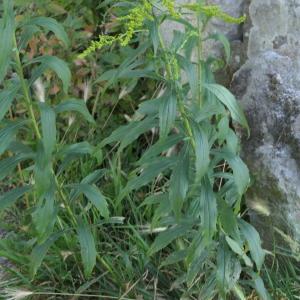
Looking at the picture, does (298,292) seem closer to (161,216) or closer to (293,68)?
(161,216)

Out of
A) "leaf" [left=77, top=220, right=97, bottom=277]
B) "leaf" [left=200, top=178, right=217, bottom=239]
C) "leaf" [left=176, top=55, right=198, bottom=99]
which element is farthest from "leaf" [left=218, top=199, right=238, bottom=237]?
"leaf" [left=77, top=220, right=97, bottom=277]

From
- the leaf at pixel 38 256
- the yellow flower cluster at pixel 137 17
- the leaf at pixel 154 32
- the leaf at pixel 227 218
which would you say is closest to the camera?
the yellow flower cluster at pixel 137 17

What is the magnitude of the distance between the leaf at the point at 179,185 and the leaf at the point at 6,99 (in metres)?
0.71

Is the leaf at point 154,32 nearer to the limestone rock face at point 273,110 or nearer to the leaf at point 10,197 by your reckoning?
the leaf at point 10,197

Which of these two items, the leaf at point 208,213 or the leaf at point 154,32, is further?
the leaf at point 208,213

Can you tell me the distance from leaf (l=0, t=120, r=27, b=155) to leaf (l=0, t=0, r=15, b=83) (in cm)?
33

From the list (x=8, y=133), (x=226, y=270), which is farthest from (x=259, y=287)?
(x=8, y=133)

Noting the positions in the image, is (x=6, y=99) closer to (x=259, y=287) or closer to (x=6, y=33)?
(x=6, y=33)

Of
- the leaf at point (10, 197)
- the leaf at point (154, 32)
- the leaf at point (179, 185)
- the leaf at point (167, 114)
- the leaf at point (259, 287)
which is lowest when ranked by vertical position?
the leaf at point (259, 287)

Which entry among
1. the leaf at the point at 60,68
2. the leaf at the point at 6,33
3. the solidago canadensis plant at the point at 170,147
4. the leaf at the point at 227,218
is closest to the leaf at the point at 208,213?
the solidago canadensis plant at the point at 170,147

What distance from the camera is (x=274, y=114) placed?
348 cm

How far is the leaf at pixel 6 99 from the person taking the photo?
2564 millimetres

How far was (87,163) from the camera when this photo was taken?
13.3 feet

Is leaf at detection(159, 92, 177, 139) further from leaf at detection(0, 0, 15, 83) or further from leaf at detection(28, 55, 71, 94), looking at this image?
leaf at detection(0, 0, 15, 83)
